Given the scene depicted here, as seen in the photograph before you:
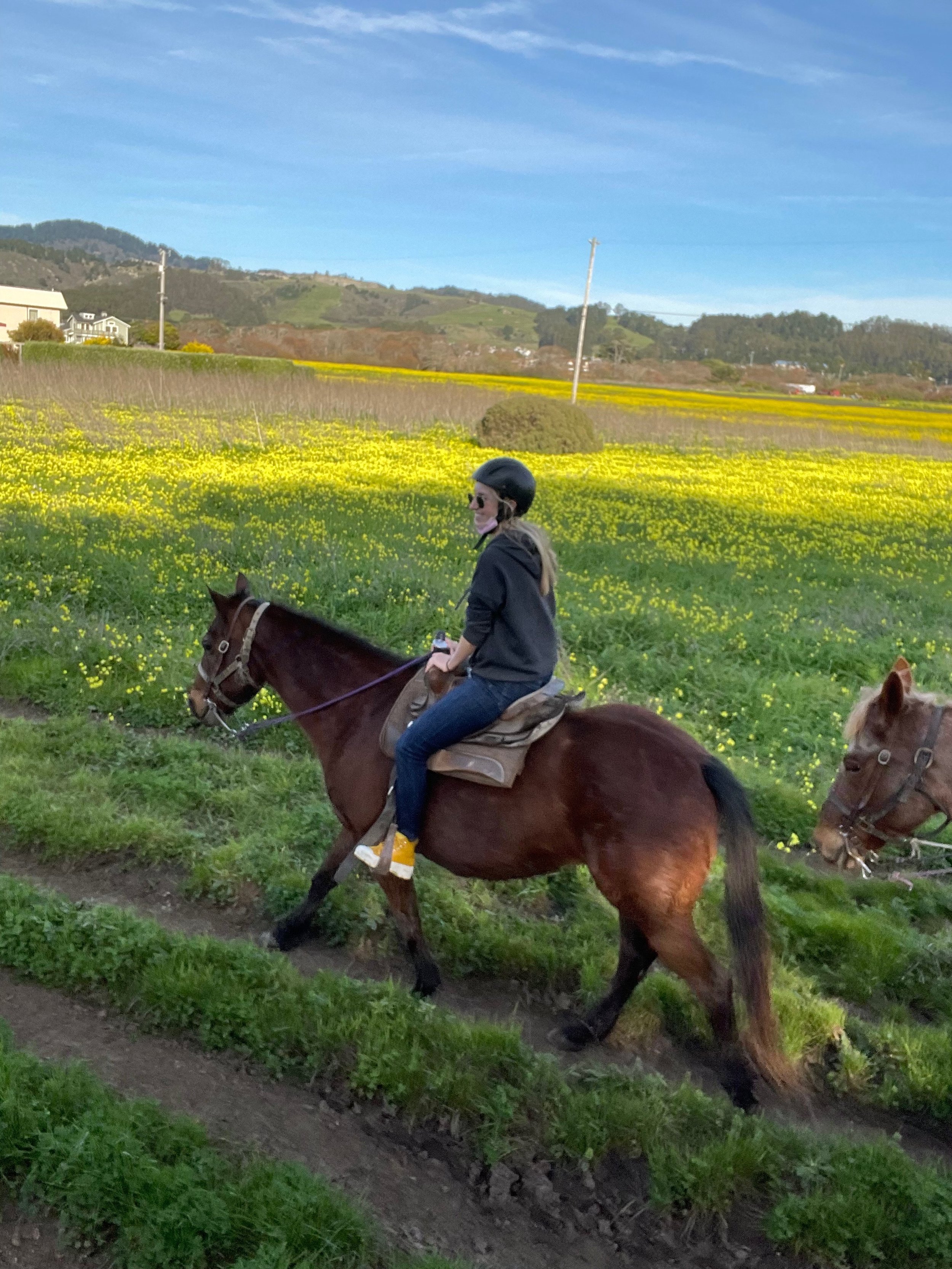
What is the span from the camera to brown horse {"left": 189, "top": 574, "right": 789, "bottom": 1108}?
14.1 ft

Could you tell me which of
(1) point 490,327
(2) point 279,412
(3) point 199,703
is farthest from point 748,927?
(1) point 490,327

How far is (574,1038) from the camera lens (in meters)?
4.89

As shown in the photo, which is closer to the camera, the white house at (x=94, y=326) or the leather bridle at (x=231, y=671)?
the leather bridle at (x=231, y=671)

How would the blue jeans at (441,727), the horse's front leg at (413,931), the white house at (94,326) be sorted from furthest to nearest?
the white house at (94,326)
the horse's front leg at (413,931)
the blue jeans at (441,727)

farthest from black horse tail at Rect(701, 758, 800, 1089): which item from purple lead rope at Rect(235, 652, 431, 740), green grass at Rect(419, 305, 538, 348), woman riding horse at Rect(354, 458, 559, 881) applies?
green grass at Rect(419, 305, 538, 348)

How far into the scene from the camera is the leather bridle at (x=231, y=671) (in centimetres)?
573

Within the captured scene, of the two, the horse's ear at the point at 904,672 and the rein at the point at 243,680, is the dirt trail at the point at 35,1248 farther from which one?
the horse's ear at the point at 904,672

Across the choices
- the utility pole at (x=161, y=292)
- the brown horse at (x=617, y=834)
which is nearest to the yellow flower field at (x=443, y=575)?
the brown horse at (x=617, y=834)

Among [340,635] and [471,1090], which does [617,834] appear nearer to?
[471,1090]

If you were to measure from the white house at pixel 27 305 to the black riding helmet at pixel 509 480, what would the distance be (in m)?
103

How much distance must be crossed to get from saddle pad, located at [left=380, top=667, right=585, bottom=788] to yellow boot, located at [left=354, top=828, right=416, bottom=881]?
43 cm

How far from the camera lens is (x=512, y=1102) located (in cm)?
425

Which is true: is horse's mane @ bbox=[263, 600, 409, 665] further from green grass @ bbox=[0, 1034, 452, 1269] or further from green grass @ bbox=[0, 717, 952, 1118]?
green grass @ bbox=[0, 1034, 452, 1269]

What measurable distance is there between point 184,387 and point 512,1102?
34.5m
